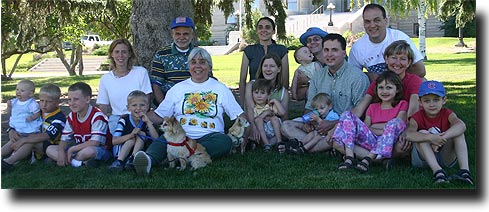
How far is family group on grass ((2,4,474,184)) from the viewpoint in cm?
487

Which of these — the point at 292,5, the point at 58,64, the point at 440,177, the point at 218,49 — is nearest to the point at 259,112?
the point at 440,177

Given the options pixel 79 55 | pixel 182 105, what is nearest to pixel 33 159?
pixel 182 105

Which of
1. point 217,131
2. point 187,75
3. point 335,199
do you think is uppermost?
point 187,75

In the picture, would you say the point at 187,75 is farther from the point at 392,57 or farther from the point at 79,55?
the point at 79,55

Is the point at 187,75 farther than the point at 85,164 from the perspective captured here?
Yes

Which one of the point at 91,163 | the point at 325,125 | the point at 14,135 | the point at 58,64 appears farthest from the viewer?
the point at 58,64

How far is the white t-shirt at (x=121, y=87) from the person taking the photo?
5.66 metres

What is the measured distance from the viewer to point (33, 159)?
18.5 feet

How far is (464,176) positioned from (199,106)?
2.43 metres

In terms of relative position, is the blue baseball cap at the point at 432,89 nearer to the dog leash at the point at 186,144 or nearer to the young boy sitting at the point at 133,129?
the dog leash at the point at 186,144

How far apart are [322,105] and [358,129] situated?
26.4 inches

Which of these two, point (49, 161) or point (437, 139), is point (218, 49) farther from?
point (437, 139)

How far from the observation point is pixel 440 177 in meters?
4.43

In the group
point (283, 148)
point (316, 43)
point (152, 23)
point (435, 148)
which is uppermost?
point (152, 23)
